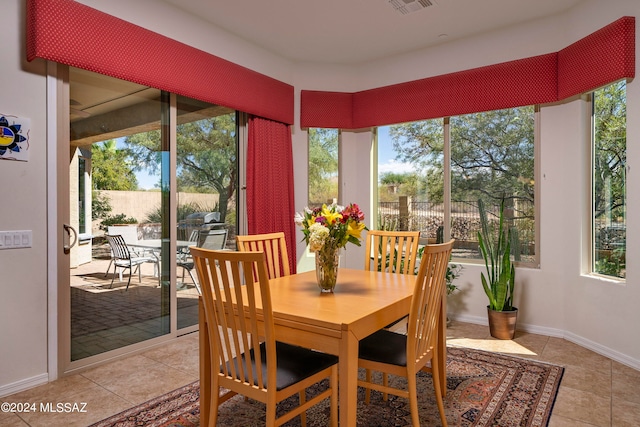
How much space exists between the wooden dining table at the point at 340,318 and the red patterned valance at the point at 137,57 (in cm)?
195

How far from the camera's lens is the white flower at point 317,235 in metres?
2.10

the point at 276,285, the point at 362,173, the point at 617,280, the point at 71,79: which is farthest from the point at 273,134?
the point at 617,280

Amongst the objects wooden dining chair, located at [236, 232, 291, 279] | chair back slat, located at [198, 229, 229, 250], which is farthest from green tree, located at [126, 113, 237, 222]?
wooden dining chair, located at [236, 232, 291, 279]

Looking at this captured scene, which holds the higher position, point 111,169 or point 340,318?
point 111,169

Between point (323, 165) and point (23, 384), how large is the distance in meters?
3.44

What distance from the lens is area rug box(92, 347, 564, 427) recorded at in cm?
219

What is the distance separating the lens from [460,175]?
426 cm

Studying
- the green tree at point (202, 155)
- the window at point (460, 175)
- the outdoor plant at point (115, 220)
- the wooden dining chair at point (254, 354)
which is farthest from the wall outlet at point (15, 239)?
the window at point (460, 175)

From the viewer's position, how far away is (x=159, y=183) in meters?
3.45

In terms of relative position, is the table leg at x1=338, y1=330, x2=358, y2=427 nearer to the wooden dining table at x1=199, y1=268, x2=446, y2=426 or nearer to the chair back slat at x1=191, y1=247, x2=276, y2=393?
the wooden dining table at x1=199, y1=268, x2=446, y2=426

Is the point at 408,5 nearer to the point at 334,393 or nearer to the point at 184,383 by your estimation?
the point at 334,393

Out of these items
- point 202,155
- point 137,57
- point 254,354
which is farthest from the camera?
point 202,155

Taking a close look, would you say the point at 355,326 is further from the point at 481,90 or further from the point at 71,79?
the point at 481,90

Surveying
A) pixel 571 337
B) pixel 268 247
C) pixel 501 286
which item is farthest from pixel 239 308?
pixel 571 337
